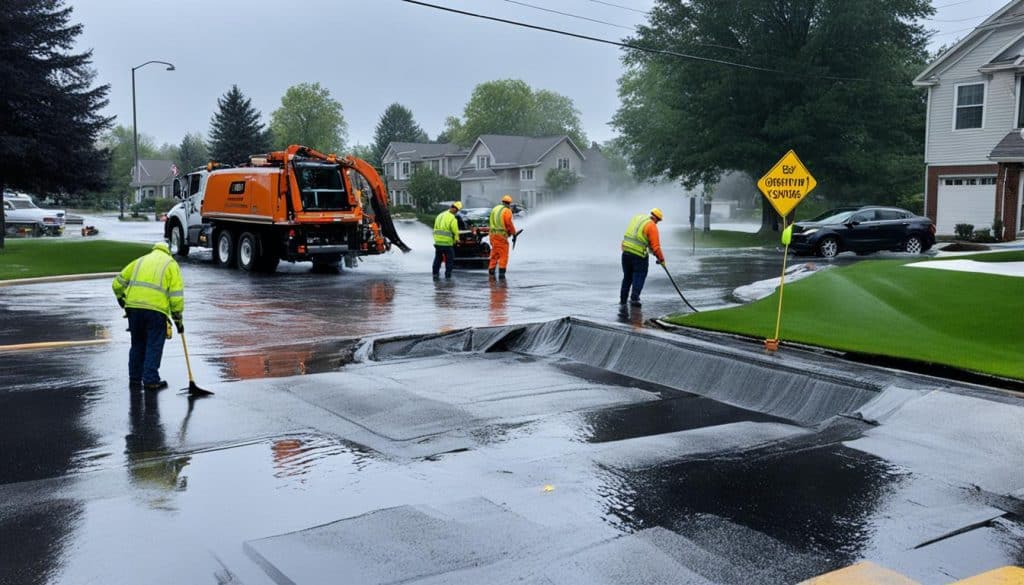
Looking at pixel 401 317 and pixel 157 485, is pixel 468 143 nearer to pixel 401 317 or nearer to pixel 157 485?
pixel 401 317

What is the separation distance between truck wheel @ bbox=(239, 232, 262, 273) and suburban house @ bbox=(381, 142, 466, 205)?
66.3 meters

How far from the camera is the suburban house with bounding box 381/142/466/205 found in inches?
3573

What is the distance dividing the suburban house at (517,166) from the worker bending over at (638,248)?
62.8 metres

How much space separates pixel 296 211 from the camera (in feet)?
70.7

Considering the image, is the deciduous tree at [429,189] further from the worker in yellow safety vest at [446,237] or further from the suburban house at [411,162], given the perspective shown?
the worker in yellow safety vest at [446,237]

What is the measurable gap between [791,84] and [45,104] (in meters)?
28.0

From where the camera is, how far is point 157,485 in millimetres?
5996

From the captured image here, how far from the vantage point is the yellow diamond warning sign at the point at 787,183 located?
12.3 m

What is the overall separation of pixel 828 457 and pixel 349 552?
381cm

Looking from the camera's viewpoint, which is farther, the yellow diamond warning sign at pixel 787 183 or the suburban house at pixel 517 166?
the suburban house at pixel 517 166

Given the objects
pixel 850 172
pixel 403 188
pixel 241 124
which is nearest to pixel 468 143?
pixel 403 188

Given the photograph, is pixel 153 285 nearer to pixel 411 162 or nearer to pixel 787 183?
pixel 787 183

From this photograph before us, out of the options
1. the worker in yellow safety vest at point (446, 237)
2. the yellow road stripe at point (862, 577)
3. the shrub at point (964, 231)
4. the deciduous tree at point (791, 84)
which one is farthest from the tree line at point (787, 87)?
the yellow road stripe at point (862, 577)

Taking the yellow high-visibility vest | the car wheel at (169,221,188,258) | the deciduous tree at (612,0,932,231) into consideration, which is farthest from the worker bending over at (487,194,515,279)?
the deciduous tree at (612,0,932,231)
